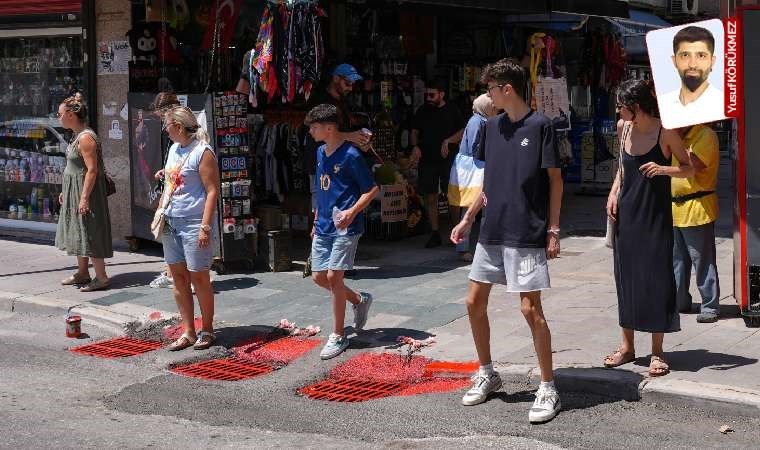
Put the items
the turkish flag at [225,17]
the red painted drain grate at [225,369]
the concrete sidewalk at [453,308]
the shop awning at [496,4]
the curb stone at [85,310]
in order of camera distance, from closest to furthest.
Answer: the concrete sidewalk at [453,308] < the red painted drain grate at [225,369] < the curb stone at [85,310] < the turkish flag at [225,17] < the shop awning at [496,4]

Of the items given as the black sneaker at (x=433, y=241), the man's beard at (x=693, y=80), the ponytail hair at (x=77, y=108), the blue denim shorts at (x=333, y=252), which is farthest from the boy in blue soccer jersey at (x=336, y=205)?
the black sneaker at (x=433, y=241)

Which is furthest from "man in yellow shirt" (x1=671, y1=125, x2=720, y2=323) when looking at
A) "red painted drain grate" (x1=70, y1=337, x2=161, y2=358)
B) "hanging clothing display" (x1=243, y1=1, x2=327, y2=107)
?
"red painted drain grate" (x1=70, y1=337, x2=161, y2=358)

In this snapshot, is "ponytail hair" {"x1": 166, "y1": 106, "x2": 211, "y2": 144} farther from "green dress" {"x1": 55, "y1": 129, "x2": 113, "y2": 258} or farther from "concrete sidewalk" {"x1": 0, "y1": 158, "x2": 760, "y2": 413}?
"green dress" {"x1": 55, "y1": 129, "x2": 113, "y2": 258}

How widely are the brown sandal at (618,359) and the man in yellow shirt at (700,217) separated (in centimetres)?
144

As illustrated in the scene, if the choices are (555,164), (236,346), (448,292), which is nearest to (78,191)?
(236,346)

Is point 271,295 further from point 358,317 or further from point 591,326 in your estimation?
point 591,326

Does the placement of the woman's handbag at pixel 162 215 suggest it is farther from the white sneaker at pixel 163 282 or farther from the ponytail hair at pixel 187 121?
the white sneaker at pixel 163 282

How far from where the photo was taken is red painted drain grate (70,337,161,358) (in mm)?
8367

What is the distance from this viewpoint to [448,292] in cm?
995

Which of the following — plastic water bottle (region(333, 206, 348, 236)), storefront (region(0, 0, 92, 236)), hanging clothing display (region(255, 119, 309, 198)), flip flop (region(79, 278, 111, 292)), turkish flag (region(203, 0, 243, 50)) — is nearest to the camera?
plastic water bottle (region(333, 206, 348, 236))

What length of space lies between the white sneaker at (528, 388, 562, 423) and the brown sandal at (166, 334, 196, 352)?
3.18m

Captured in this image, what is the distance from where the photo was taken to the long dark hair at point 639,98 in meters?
6.76

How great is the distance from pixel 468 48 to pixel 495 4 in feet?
6.83

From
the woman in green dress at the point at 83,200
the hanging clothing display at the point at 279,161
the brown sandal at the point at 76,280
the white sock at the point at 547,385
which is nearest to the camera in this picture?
the white sock at the point at 547,385
